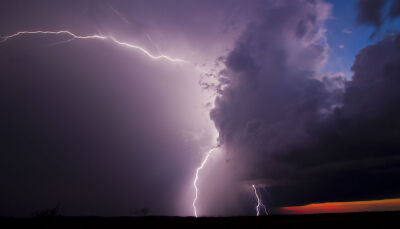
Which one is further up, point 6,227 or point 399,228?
point 6,227

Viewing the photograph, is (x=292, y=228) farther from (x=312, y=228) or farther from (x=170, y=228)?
(x=170, y=228)

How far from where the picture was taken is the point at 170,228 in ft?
50.3

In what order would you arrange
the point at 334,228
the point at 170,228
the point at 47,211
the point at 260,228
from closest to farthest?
the point at 334,228 → the point at 260,228 → the point at 170,228 → the point at 47,211

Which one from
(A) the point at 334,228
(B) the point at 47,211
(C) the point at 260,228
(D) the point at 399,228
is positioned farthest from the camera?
(B) the point at 47,211

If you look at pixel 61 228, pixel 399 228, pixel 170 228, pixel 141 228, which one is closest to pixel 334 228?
pixel 399 228

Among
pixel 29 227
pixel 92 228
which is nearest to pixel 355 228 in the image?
pixel 92 228

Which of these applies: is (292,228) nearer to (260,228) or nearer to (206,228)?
(260,228)

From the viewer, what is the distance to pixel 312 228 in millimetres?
13625

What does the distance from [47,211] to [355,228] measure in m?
38.6

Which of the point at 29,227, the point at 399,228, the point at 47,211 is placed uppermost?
the point at 47,211

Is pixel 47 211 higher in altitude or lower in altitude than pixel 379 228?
higher

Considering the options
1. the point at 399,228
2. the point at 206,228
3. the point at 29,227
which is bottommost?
the point at 399,228

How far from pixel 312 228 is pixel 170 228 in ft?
34.2

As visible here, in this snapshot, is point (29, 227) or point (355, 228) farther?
point (29, 227)
